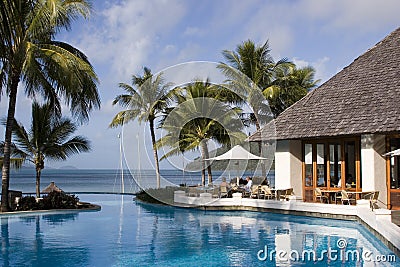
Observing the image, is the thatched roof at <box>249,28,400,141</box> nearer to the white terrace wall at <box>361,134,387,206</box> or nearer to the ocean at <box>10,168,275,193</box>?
the white terrace wall at <box>361,134,387,206</box>

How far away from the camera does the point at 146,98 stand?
2538cm

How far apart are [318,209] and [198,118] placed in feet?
35.8

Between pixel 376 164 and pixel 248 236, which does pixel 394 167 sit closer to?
pixel 376 164

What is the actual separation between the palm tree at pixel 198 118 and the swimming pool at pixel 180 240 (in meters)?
7.81

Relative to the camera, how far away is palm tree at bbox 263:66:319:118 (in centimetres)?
2466

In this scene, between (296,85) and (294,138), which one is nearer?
(294,138)

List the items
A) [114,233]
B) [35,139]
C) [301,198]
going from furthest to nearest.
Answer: [35,139], [301,198], [114,233]

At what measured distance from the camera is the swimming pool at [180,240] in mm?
9680

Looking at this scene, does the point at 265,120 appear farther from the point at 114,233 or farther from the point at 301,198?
the point at 114,233

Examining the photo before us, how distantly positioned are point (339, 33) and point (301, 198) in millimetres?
6266

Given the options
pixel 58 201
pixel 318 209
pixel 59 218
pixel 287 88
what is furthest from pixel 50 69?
pixel 287 88

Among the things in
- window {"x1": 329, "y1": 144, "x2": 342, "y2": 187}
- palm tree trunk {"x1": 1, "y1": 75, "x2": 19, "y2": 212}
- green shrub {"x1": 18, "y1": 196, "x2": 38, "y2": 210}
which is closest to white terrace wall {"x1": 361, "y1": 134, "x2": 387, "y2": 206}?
window {"x1": 329, "y1": 144, "x2": 342, "y2": 187}

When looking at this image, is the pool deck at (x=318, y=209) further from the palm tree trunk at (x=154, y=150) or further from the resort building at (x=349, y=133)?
the palm tree trunk at (x=154, y=150)

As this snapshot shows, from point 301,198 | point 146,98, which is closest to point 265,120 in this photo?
point 146,98
